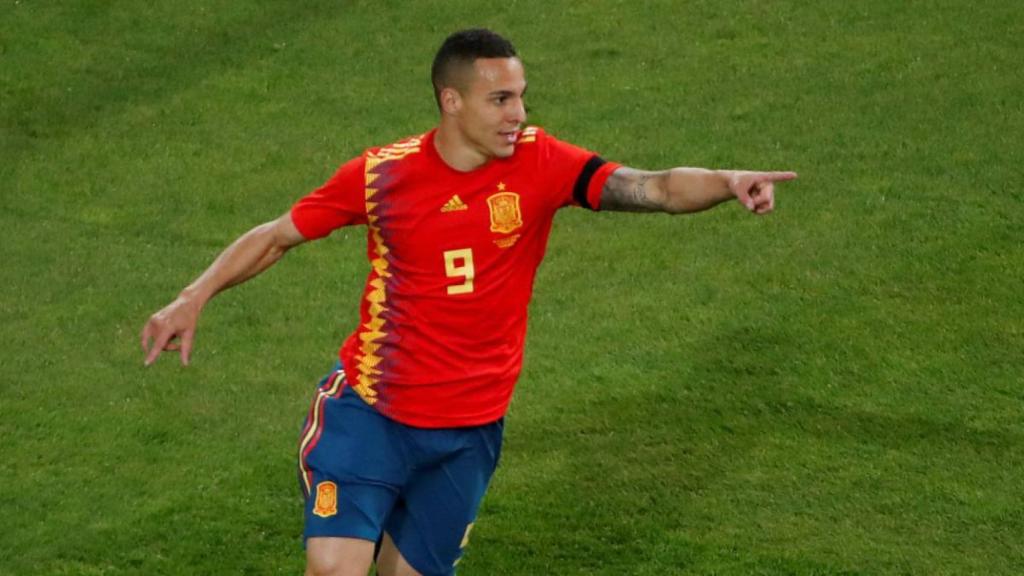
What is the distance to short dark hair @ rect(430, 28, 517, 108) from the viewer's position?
682cm

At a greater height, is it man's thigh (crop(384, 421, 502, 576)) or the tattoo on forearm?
the tattoo on forearm

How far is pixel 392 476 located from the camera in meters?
6.82

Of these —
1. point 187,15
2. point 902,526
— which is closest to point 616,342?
point 902,526

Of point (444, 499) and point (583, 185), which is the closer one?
point (583, 185)

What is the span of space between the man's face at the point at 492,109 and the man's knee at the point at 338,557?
1.45 m

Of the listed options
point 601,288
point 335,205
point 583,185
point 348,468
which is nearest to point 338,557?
point 348,468

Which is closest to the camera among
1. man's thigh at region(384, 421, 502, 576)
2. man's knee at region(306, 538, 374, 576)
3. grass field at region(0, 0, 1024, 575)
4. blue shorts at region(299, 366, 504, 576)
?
man's knee at region(306, 538, 374, 576)

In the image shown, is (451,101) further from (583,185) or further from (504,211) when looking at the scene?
(583,185)

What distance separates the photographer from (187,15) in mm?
14297

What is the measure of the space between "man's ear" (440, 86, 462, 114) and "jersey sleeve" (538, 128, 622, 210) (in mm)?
333

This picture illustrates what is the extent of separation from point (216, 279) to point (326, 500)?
2.92ft

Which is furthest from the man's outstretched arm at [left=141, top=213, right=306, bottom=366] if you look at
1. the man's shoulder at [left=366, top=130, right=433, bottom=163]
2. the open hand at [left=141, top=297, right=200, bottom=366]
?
the man's shoulder at [left=366, top=130, right=433, bottom=163]

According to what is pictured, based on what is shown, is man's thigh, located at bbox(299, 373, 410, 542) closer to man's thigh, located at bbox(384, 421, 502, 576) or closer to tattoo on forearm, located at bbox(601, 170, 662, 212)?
man's thigh, located at bbox(384, 421, 502, 576)

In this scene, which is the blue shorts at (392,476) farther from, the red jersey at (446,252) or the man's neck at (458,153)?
the man's neck at (458,153)
